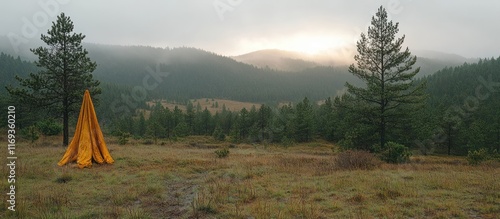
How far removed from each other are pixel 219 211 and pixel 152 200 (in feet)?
7.80

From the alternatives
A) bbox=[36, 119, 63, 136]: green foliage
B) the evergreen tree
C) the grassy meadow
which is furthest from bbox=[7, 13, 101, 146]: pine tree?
the evergreen tree

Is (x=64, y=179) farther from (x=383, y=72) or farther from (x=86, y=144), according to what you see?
(x=383, y=72)

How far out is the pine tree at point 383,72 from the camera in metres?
24.3

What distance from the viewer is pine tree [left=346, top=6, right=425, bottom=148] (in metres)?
24.3

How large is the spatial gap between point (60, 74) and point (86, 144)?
12.9m

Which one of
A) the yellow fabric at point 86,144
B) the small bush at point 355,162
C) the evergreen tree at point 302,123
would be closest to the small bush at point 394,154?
the small bush at point 355,162

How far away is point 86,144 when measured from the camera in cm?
1427

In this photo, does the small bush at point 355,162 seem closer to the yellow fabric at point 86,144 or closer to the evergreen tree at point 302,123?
the yellow fabric at point 86,144

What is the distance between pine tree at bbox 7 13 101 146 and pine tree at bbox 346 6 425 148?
23.4 m

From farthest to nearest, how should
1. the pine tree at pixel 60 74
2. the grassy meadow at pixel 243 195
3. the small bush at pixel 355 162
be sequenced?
the pine tree at pixel 60 74 < the small bush at pixel 355 162 < the grassy meadow at pixel 243 195

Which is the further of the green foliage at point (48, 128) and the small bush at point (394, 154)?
the green foliage at point (48, 128)

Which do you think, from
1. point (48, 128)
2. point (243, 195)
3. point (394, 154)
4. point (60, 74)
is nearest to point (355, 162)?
point (394, 154)

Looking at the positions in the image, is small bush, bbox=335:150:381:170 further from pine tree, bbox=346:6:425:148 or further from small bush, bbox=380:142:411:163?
pine tree, bbox=346:6:425:148

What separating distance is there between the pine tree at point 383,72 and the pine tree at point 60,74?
23.4 m
